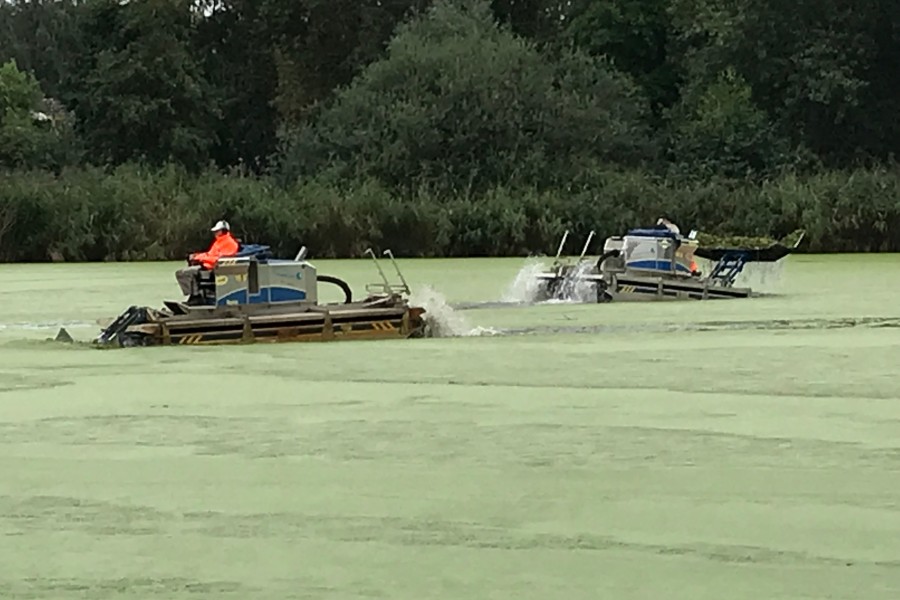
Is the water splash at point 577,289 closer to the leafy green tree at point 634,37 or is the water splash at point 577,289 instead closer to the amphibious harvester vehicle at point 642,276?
the amphibious harvester vehicle at point 642,276

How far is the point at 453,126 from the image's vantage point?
34000 mm

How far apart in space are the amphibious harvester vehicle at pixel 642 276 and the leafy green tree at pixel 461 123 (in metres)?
14.5

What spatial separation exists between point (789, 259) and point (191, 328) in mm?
14569

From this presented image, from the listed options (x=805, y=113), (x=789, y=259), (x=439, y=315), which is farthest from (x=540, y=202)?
(x=439, y=315)

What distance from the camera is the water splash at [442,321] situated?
13.7 metres

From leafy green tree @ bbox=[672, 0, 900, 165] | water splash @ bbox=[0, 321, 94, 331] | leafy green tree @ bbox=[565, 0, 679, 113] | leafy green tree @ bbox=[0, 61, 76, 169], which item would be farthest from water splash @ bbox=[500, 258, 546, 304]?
leafy green tree @ bbox=[565, 0, 679, 113]

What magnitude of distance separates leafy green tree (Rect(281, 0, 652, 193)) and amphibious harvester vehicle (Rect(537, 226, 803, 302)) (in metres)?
14.5

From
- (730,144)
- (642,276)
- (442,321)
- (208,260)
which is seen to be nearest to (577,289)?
(642,276)

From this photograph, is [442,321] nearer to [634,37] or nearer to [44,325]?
[44,325]

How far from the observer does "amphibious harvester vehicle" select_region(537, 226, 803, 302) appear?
57.5ft

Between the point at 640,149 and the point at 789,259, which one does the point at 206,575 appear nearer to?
the point at 789,259

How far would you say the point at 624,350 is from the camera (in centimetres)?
1198

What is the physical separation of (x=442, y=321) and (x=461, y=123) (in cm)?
2054

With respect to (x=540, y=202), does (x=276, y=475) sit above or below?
above
